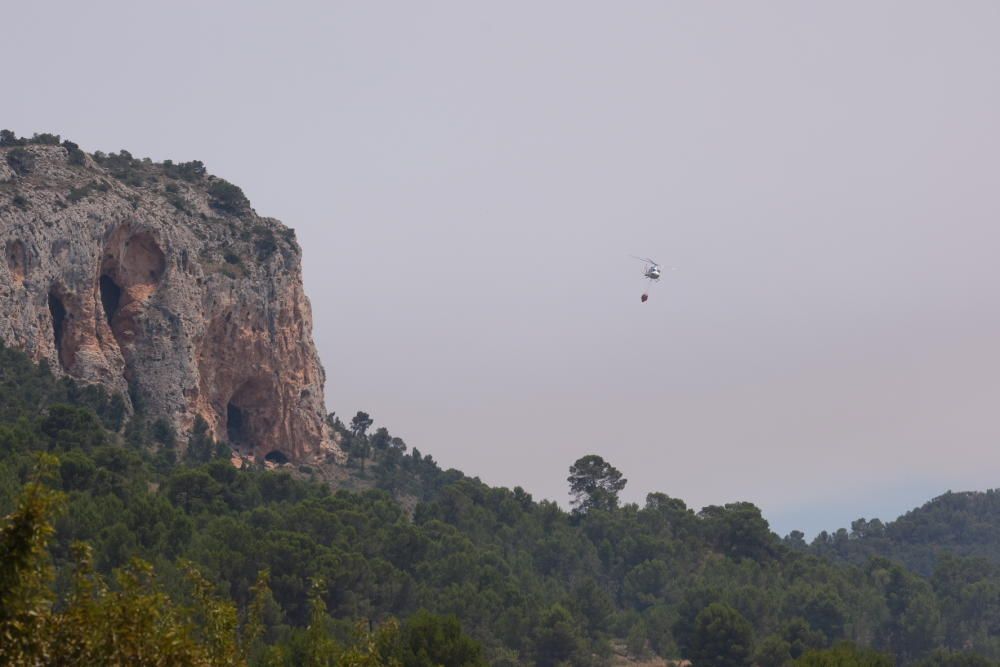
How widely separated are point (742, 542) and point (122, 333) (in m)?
46.8

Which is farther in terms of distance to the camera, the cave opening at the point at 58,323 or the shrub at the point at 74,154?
the shrub at the point at 74,154

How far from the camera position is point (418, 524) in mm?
80562

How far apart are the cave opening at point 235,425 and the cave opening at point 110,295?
12.6m

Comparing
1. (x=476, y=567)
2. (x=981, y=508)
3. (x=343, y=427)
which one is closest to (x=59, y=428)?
(x=476, y=567)

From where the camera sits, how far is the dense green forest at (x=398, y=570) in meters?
14.7

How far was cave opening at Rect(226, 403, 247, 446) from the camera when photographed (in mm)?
94000

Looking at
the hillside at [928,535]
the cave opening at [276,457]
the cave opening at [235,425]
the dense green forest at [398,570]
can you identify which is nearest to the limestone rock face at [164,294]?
the cave opening at [235,425]

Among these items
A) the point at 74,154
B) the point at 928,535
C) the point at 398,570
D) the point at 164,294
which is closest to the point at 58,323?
the point at 164,294

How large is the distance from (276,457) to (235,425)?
13.7 ft

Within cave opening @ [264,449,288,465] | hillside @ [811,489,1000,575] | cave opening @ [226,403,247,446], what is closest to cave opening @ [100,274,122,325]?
cave opening @ [226,403,247,446]

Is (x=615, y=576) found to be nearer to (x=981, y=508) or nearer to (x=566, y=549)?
(x=566, y=549)

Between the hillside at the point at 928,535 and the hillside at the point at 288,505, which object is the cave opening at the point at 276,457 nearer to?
the hillside at the point at 288,505

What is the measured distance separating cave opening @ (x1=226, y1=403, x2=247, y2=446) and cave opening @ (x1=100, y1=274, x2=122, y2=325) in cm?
1259

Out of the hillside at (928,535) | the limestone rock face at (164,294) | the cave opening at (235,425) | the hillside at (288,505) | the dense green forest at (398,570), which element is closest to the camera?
the dense green forest at (398,570)
